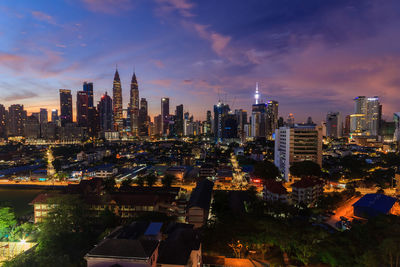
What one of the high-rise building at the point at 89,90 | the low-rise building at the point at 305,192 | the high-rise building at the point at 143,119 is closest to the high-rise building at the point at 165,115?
the high-rise building at the point at 143,119

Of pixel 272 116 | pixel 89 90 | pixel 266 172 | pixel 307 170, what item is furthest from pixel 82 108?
pixel 307 170

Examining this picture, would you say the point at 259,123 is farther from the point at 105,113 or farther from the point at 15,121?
the point at 15,121

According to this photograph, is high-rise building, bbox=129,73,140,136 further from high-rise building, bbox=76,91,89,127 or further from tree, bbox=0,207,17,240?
tree, bbox=0,207,17,240

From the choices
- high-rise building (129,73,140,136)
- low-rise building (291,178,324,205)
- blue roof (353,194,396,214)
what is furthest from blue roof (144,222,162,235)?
high-rise building (129,73,140,136)

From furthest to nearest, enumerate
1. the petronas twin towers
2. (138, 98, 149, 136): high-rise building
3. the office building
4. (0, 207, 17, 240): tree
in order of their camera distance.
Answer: the office building → (138, 98, 149, 136): high-rise building → the petronas twin towers → (0, 207, 17, 240): tree

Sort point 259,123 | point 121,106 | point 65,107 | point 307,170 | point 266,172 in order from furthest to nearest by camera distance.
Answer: point 121,106 < point 65,107 < point 259,123 < point 266,172 < point 307,170

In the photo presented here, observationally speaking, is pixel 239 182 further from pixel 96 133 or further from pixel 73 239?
pixel 96 133

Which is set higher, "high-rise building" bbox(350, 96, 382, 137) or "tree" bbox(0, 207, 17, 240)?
"high-rise building" bbox(350, 96, 382, 137)

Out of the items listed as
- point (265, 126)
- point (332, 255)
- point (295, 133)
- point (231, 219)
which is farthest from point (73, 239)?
point (265, 126)
